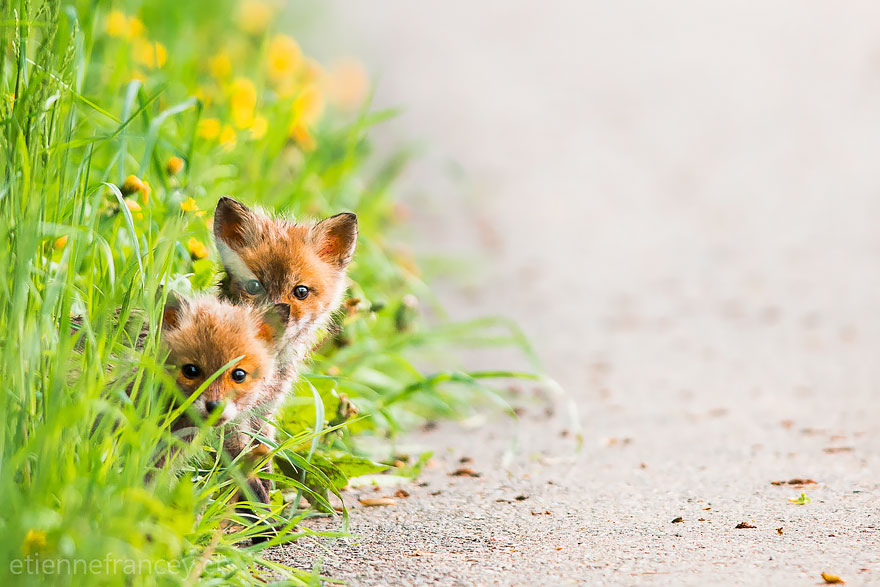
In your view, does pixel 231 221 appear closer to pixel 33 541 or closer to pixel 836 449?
pixel 33 541

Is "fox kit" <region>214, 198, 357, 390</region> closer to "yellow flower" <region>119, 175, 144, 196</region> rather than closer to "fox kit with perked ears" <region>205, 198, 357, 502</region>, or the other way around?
"fox kit with perked ears" <region>205, 198, 357, 502</region>

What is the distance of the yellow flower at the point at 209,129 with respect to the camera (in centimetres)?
441

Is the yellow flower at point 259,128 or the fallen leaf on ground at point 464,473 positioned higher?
the yellow flower at point 259,128

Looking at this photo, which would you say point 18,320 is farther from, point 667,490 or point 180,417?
point 667,490

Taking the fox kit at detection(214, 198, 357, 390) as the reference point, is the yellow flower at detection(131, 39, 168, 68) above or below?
above

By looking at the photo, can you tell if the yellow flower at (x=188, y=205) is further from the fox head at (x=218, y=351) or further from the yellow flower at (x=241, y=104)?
the yellow flower at (x=241, y=104)

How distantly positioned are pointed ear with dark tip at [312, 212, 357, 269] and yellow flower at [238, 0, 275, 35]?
3.37 meters

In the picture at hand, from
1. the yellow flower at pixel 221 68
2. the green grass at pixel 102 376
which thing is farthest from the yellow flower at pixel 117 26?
the yellow flower at pixel 221 68

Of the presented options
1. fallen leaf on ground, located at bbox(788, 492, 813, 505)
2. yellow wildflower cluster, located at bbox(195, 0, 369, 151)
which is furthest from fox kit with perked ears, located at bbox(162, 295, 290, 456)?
fallen leaf on ground, located at bbox(788, 492, 813, 505)

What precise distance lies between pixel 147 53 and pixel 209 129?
710 millimetres

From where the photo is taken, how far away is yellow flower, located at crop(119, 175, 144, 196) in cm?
284

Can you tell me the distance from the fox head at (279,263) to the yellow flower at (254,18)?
11.2 feet

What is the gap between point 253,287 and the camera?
283cm

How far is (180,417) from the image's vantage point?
246cm
